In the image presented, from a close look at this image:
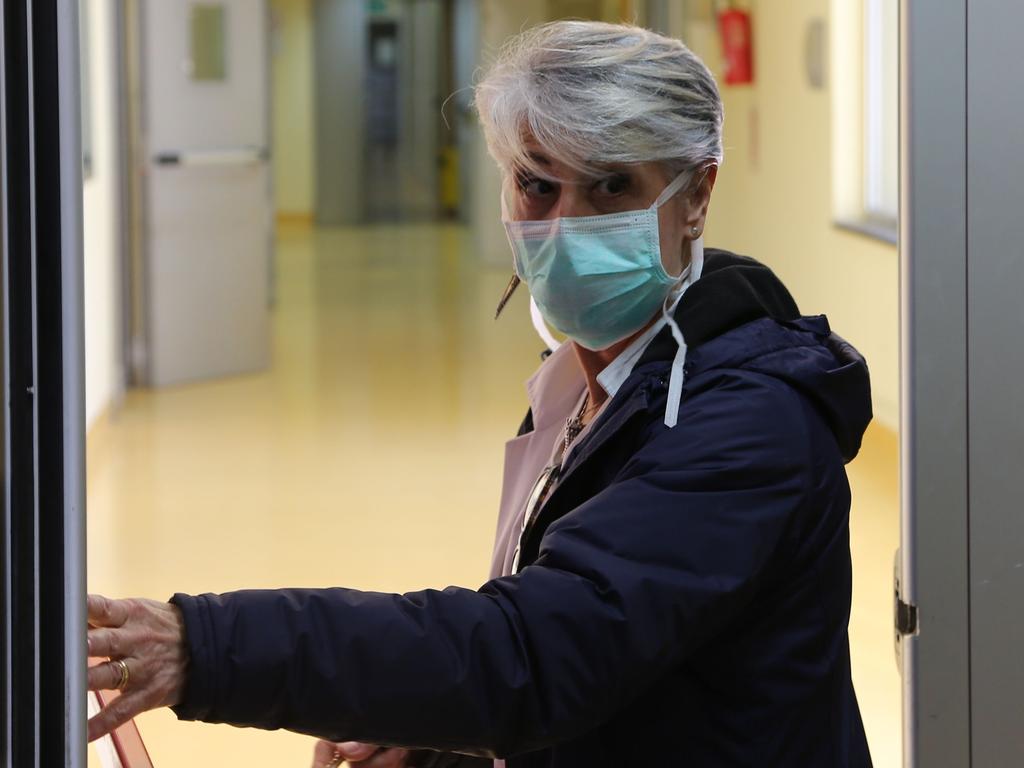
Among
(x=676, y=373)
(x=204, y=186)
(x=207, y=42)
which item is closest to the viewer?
(x=676, y=373)

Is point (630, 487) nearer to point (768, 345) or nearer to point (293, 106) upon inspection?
point (768, 345)

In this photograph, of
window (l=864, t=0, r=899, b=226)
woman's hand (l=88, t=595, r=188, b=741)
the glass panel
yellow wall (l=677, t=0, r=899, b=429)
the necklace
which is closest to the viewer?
woman's hand (l=88, t=595, r=188, b=741)

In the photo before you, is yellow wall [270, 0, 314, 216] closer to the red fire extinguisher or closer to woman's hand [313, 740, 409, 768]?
the red fire extinguisher

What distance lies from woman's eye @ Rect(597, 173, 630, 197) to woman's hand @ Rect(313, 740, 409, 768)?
73cm

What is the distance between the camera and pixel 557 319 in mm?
1496

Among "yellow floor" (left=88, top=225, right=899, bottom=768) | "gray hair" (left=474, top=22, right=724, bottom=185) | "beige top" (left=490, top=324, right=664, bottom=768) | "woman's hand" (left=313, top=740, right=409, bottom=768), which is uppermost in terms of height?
"gray hair" (left=474, top=22, right=724, bottom=185)

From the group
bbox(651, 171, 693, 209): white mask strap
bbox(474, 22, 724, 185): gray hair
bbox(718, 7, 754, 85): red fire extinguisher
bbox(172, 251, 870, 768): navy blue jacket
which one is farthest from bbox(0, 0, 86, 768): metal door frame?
bbox(718, 7, 754, 85): red fire extinguisher

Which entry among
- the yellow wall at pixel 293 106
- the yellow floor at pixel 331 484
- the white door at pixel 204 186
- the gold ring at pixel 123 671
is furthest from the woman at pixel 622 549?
the yellow wall at pixel 293 106

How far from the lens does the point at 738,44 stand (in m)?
6.96

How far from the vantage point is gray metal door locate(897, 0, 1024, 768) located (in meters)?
1.30

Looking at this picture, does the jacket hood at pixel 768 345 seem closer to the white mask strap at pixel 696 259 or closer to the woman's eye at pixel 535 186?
the white mask strap at pixel 696 259

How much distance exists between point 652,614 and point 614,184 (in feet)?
1.52

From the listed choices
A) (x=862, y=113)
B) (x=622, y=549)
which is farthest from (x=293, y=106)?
(x=622, y=549)

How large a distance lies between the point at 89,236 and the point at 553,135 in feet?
15.3
